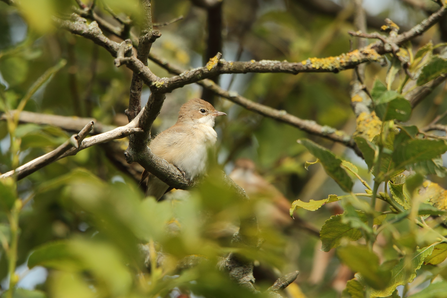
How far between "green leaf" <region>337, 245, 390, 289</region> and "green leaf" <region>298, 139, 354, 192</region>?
1.16 ft

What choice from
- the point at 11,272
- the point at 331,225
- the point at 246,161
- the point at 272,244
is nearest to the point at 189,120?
the point at 246,161

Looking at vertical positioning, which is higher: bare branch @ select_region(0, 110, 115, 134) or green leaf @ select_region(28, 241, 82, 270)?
green leaf @ select_region(28, 241, 82, 270)

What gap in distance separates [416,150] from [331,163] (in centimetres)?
29

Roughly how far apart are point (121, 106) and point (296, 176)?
2859mm

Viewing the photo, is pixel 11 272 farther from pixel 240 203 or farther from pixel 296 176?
pixel 296 176

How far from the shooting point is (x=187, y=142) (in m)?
4.26

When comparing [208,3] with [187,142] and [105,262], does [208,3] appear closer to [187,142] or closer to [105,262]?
[187,142]

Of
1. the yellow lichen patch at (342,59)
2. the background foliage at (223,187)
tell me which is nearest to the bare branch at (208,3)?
the background foliage at (223,187)

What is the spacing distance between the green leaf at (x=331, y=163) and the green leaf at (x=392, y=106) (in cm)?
25

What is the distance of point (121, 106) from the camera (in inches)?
211

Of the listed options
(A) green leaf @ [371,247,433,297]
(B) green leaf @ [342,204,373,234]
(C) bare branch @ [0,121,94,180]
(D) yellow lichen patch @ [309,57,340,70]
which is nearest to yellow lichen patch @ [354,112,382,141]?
(D) yellow lichen patch @ [309,57,340,70]

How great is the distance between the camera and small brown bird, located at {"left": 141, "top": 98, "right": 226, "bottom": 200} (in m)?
4.04

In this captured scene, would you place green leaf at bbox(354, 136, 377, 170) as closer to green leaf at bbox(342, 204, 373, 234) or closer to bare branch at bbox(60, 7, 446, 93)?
green leaf at bbox(342, 204, 373, 234)

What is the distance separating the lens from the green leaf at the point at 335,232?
2.11 metres
